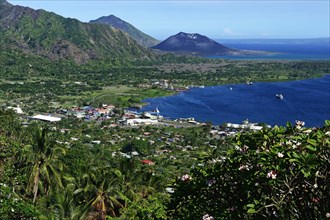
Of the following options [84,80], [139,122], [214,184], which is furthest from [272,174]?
[84,80]

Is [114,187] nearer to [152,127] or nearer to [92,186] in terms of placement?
[92,186]

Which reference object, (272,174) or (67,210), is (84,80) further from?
(272,174)

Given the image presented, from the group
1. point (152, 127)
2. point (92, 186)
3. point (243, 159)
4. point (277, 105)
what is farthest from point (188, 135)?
point (243, 159)

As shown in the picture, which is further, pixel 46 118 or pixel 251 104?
pixel 251 104

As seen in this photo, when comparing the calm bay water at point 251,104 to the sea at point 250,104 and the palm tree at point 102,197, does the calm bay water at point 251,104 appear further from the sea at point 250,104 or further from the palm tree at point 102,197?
the palm tree at point 102,197

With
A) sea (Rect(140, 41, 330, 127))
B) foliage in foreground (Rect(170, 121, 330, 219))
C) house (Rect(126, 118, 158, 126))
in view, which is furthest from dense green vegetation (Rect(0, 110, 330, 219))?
sea (Rect(140, 41, 330, 127))

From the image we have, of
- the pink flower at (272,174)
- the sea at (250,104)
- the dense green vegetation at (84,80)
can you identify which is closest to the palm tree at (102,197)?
the pink flower at (272,174)
